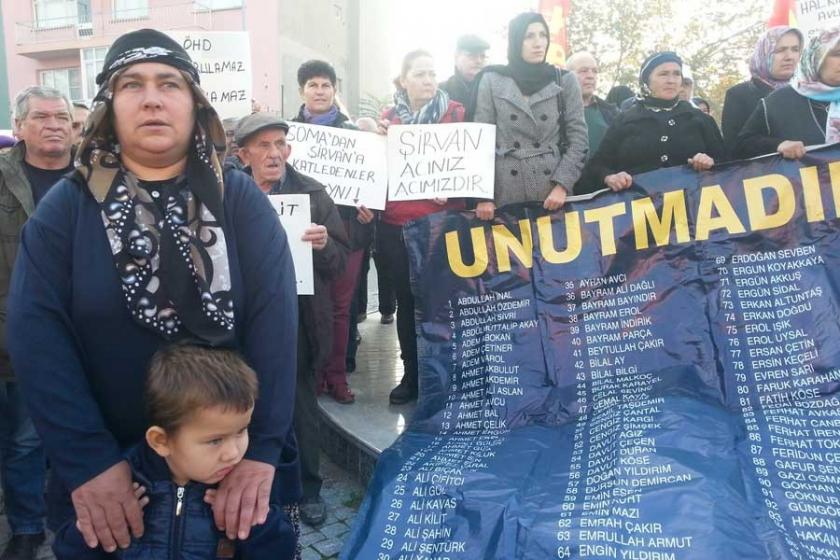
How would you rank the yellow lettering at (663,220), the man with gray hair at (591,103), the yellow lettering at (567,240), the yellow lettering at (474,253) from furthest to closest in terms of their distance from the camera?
the man with gray hair at (591,103)
the yellow lettering at (474,253)
the yellow lettering at (567,240)
the yellow lettering at (663,220)

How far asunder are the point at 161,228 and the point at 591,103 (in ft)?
14.9

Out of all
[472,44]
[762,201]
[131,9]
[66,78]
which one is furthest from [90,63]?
[762,201]

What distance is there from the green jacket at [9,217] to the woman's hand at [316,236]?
1.24m

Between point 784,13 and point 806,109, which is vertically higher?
point 784,13

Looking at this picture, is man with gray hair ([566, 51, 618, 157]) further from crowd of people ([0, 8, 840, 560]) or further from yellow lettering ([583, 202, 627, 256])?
crowd of people ([0, 8, 840, 560])

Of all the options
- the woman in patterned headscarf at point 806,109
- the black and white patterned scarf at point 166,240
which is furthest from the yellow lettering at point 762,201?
the black and white patterned scarf at point 166,240

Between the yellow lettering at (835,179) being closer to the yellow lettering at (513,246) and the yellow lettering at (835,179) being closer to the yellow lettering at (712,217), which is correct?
the yellow lettering at (712,217)

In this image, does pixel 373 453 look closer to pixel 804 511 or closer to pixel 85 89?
pixel 804 511

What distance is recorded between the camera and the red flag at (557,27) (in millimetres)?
7493

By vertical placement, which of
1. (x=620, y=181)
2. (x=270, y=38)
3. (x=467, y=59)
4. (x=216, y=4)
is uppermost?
(x=216, y=4)

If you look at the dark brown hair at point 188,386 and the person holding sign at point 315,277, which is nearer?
the dark brown hair at point 188,386

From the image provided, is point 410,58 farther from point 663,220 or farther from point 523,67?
point 663,220

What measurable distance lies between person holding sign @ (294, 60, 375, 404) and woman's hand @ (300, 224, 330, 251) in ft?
2.51

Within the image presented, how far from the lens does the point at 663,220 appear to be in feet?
11.7
